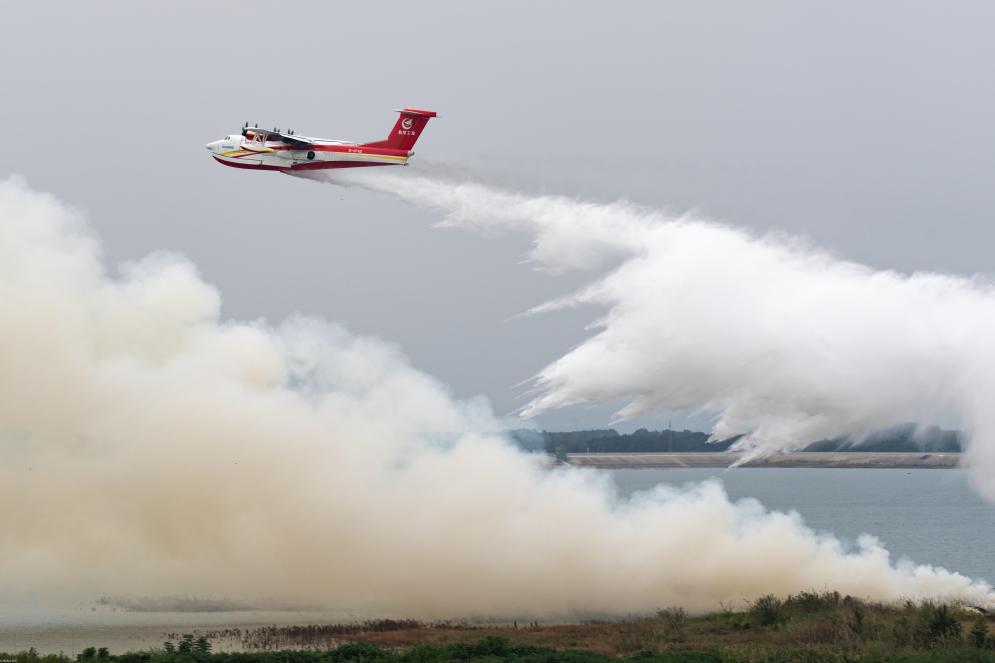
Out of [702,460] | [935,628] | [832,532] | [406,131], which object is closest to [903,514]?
[832,532]

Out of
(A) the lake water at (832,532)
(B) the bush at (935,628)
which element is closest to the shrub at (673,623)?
(B) the bush at (935,628)

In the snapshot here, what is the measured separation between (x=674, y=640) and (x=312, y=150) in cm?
2535

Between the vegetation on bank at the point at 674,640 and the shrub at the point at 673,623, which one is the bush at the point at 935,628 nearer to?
the vegetation on bank at the point at 674,640

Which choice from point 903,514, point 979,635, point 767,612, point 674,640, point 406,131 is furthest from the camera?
point 903,514

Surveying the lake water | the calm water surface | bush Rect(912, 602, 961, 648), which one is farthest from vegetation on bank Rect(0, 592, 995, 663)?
the calm water surface

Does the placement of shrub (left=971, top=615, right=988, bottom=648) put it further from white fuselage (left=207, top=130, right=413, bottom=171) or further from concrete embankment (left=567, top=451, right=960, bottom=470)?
concrete embankment (left=567, top=451, right=960, bottom=470)

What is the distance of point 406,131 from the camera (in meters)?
53.3

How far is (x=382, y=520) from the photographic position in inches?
1932

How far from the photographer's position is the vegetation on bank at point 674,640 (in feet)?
113

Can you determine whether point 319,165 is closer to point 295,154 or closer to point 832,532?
point 295,154

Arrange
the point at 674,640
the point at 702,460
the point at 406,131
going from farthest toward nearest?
the point at 702,460 < the point at 406,131 < the point at 674,640

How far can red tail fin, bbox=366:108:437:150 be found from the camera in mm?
53188

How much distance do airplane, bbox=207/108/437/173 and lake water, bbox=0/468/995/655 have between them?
18.1 metres

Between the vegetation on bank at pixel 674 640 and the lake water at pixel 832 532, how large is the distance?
2515 mm
